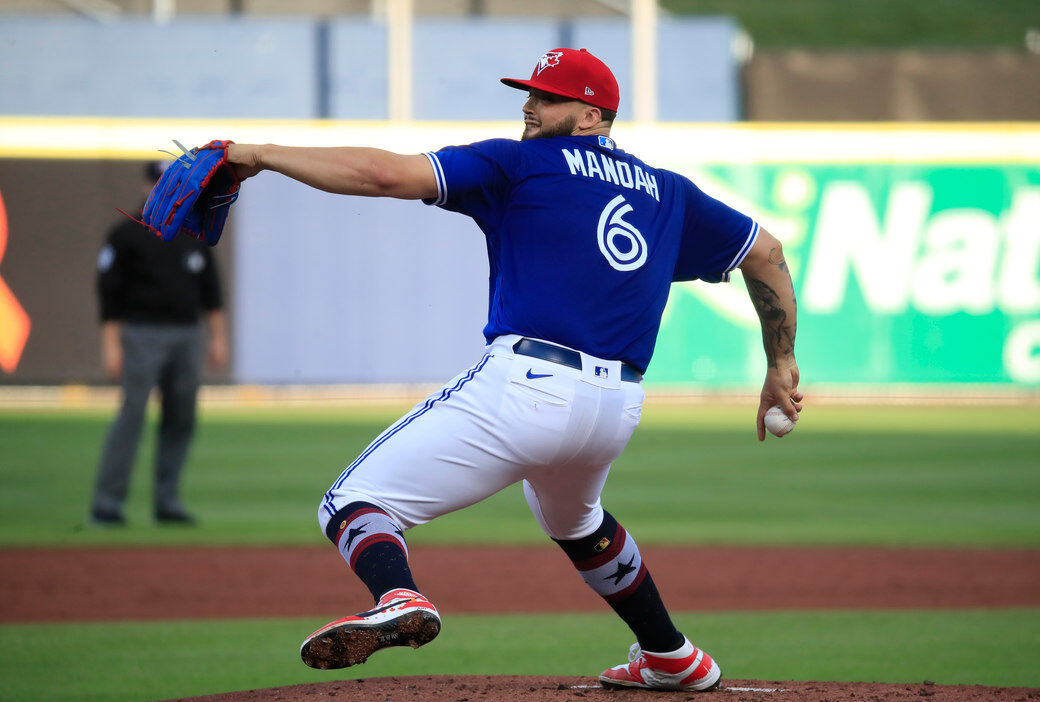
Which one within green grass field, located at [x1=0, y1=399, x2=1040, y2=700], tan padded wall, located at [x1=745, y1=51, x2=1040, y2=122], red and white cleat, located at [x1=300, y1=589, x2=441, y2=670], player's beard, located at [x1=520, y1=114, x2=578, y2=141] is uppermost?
tan padded wall, located at [x1=745, y1=51, x2=1040, y2=122]

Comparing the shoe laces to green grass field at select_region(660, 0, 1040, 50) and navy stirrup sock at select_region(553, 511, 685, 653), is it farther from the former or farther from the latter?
green grass field at select_region(660, 0, 1040, 50)

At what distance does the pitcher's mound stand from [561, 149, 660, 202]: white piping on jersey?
156 centimetres

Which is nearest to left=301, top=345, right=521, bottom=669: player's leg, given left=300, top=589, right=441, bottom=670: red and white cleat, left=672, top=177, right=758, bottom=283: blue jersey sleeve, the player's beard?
left=300, top=589, right=441, bottom=670: red and white cleat

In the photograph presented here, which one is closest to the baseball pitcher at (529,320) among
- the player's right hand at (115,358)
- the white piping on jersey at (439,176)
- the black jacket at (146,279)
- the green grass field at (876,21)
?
the white piping on jersey at (439,176)

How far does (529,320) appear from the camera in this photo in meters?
3.60

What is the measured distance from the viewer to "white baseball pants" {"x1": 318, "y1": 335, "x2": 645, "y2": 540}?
350cm

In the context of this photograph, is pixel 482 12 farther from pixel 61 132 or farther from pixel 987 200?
pixel 987 200

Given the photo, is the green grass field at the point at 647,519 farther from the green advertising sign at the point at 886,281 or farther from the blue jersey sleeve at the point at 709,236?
the blue jersey sleeve at the point at 709,236

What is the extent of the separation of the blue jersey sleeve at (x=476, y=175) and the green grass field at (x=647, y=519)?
2264 mm

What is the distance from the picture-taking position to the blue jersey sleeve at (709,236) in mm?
4000

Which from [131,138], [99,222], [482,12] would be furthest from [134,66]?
[482,12]

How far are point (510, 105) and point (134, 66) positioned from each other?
5658 millimetres

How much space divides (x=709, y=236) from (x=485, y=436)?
40.3 inches

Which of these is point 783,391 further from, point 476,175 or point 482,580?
point 482,580
